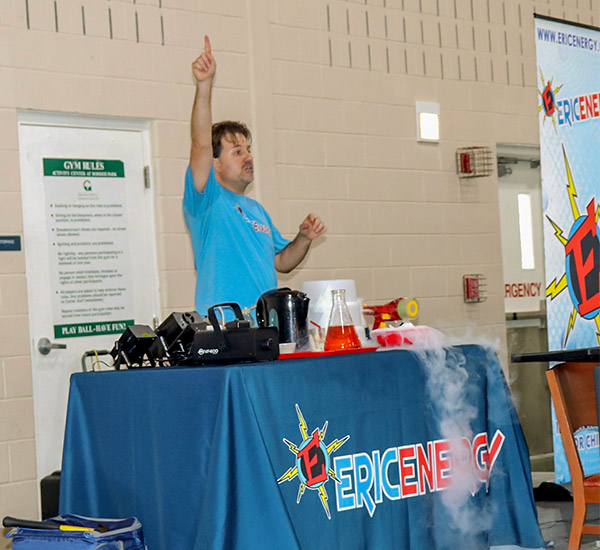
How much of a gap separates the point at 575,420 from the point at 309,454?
1409mm

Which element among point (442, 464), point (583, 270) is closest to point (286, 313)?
point (442, 464)

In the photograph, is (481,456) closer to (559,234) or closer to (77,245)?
(559,234)

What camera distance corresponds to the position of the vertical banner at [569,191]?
4.38 meters

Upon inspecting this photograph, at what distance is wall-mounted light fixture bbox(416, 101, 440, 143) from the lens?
18.5 ft

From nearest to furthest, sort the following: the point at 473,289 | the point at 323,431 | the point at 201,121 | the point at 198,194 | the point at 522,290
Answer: the point at 323,431 < the point at 201,121 < the point at 198,194 < the point at 473,289 < the point at 522,290

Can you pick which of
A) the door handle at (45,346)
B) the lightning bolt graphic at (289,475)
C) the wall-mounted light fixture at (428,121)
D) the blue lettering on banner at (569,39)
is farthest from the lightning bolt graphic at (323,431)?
the wall-mounted light fixture at (428,121)

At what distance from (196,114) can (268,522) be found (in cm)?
165

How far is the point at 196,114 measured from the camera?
3332 mm

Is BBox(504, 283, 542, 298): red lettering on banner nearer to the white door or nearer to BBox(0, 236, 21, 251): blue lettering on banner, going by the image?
the white door

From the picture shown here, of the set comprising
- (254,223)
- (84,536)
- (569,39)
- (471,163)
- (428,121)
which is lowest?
(84,536)

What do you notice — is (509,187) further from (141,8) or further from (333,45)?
(141,8)

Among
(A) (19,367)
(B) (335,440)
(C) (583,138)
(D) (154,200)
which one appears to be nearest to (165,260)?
(D) (154,200)

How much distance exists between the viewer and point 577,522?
3.21m

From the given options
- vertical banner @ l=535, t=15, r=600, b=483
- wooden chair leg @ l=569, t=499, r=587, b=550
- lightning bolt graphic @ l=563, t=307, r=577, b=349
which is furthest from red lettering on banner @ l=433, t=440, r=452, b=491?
lightning bolt graphic @ l=563, t=307, r=577, b=349
